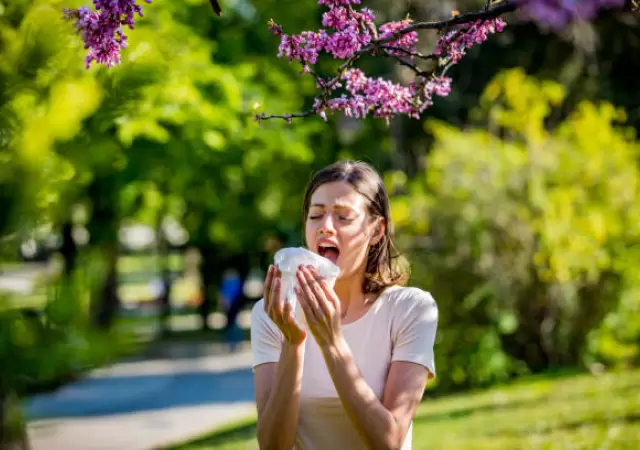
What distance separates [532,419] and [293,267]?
7.57 metres

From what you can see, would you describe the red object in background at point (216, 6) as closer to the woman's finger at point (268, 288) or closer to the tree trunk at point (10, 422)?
the woman's finger at point (268, 288)

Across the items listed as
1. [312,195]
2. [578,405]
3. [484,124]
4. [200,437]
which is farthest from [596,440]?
[484,124]

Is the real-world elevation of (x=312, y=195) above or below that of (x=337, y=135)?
below

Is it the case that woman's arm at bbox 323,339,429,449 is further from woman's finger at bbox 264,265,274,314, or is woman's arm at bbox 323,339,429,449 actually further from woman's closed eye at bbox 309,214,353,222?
woman's closed eye at bbox 309,214,353,222

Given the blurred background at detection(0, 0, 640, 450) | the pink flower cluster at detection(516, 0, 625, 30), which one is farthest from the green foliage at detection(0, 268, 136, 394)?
the pink flower cluster at detection(516, 0, 625, 30)

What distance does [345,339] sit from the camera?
2.84 m

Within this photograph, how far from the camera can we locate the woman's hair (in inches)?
116

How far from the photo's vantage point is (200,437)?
1120cm

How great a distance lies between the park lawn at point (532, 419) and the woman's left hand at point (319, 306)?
18.1 feet

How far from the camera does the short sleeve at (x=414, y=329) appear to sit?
2.76 m

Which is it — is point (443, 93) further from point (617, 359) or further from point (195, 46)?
point (617, 359)

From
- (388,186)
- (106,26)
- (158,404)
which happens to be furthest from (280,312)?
(158,404)

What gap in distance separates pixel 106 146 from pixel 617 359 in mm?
12991

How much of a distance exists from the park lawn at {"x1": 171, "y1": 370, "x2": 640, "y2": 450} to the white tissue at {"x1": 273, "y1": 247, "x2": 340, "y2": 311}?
5.58m
